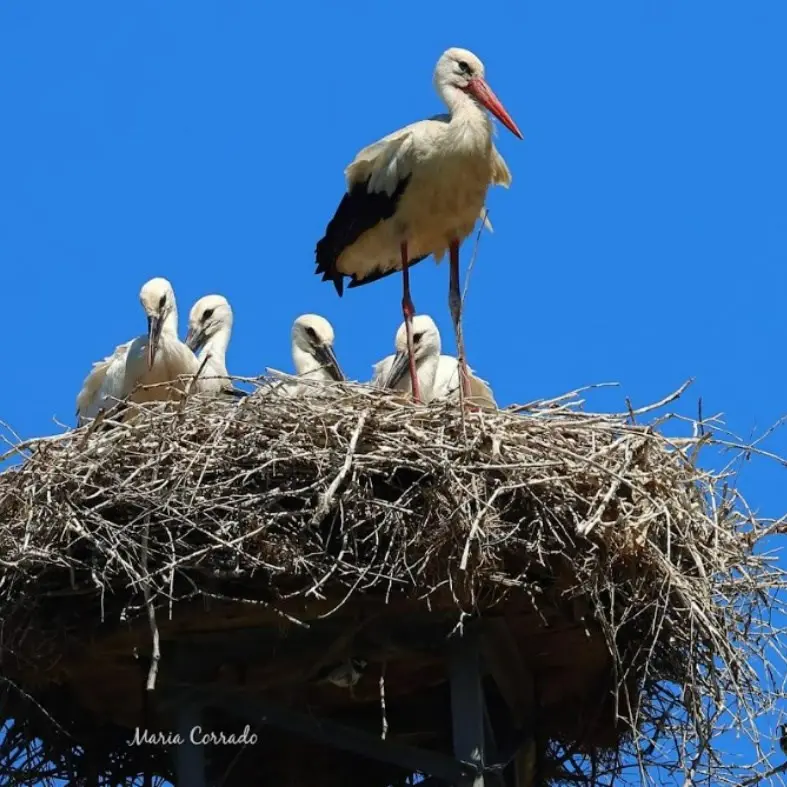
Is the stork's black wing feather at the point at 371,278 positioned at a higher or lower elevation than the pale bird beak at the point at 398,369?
higher

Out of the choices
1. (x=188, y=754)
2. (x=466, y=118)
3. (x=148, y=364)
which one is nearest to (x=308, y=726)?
(x=188, y=754)

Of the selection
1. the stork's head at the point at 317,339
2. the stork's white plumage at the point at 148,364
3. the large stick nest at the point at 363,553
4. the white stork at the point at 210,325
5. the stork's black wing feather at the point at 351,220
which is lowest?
the large stick nest at the point at 363,553

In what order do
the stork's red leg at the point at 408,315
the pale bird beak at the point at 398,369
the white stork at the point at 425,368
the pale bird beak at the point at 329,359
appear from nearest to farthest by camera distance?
the stork's red leg at the point at 408,315 → the white stork at the point at 425,368 → the pale bird beak at the point at 398,369 → the pale bird beak at the point at 329,359

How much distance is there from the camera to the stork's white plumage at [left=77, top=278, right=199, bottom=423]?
888cm

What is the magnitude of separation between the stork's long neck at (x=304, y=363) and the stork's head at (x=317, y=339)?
0.5 inches

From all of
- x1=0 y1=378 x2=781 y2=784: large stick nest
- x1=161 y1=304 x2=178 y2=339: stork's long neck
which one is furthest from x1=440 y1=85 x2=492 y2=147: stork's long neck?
x1=0 y1=378 x2=781 y2=784: large stick nest

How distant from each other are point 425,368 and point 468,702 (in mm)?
2618

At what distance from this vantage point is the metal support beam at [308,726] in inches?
277

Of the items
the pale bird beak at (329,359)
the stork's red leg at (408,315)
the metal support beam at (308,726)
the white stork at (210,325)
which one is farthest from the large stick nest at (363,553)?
the white stork at (210,325)

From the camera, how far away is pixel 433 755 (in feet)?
22.9

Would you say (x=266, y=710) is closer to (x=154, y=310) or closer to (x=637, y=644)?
(x=637, y=644)

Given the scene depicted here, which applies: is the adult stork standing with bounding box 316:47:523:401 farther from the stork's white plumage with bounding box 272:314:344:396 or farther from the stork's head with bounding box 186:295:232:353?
the stork's head with bounding box 186:295:232:353

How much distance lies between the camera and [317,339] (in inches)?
372

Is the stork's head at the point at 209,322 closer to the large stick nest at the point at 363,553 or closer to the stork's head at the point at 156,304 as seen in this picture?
the stork's head at the point at 156,304
